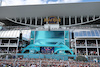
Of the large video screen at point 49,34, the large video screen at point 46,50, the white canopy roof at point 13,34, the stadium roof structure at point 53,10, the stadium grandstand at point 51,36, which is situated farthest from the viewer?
the stadium roof structure at point 53,10

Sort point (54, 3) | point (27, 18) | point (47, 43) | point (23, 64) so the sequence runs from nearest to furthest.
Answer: point (23, 64), point (47, 43), point (54, 3), point (27, 18)

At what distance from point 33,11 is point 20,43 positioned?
17.1 meters

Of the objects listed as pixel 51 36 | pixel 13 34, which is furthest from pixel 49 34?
pixel 13 34

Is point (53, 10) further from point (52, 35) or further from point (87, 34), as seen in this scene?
point (87, 34)

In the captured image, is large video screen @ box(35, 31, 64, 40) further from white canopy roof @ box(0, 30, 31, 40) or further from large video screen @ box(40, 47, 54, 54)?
large video screen @ box(40, 47, 54, 54)

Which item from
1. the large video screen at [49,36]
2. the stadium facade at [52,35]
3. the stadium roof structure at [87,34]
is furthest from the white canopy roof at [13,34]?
the stadium roof structure at [87,34]

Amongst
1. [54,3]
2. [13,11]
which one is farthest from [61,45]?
[13,11]

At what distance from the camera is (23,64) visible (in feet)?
46.4

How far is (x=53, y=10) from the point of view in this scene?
4391 centimetres

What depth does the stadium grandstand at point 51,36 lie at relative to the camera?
2897cm

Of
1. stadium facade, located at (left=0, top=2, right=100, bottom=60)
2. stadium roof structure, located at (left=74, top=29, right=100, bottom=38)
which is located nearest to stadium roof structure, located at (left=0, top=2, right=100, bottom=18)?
stadium facade, located at (left=0, top=2, right=100, bottom=60)

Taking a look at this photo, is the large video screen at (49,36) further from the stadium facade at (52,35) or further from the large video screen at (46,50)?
the large video screen at (46,50)

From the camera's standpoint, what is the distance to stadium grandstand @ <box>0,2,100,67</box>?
2897 centimetres

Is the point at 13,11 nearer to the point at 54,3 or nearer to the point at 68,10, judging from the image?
the point at 54,3
